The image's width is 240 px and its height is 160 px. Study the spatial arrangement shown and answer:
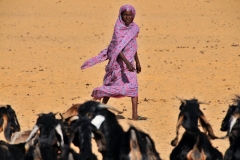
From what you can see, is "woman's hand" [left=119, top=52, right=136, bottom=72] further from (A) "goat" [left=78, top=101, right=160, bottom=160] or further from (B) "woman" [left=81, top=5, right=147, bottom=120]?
(A) "goat" [left=78, top=101, right=160, bottom=160]

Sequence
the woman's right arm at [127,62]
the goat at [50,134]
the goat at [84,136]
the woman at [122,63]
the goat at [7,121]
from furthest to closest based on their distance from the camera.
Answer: the woman at [122,63], the woman's right arm at [127,62], the goat at [7,121], the goat at [50,134], the goat at [84,136]

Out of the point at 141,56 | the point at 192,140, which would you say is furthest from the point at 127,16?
the point at 141,56

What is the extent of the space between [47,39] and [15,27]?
219 cm

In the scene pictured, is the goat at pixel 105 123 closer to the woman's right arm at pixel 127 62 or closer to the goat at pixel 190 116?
the goat at pixel 190 116

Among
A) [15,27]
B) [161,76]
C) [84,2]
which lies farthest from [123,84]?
[84,2]

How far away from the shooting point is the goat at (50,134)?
7.62 metres

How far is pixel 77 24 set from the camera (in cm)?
2469

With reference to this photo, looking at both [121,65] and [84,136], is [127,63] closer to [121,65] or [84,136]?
[121,65]

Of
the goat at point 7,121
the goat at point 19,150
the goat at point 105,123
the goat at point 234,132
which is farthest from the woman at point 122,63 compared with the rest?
the goat at point 19,150

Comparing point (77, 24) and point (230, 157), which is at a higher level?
point (77, 24)

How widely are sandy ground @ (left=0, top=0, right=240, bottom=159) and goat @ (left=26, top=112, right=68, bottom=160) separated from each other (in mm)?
→ 1197

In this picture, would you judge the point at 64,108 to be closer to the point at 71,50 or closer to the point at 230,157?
the point at 230,157

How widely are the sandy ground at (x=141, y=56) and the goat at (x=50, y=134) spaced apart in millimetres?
1197

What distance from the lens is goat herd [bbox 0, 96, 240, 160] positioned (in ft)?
24.4
